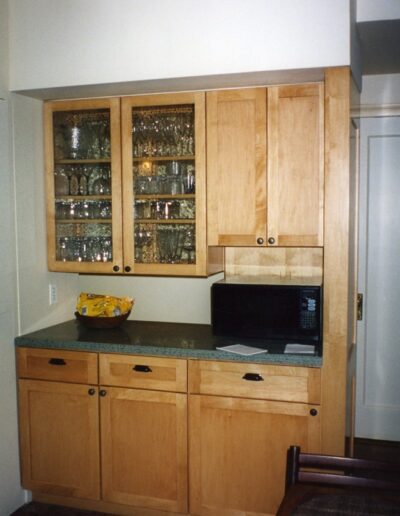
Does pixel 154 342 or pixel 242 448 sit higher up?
pixel 154 342

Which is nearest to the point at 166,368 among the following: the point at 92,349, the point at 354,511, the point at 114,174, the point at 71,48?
the point at 92,349

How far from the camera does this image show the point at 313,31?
2348 mm

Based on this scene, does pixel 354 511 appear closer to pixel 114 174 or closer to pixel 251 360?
pixel 251 360

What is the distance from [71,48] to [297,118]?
3.91 ft

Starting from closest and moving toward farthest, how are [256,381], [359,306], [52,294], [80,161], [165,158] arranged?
[256,381] < [165,158] < [80,161] < [52,294] < [359,306]

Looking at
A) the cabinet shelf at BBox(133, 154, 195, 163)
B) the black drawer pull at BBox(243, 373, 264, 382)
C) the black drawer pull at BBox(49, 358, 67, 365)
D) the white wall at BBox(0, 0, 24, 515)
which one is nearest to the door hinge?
the black drawer pull at BBox(243, 373, 264, 382)

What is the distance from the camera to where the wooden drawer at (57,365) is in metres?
2.71

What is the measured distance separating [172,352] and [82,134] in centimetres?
134

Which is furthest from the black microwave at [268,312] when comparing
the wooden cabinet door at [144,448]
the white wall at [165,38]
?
the white wall at [165,38]

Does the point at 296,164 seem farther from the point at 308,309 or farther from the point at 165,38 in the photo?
the point at 165,38

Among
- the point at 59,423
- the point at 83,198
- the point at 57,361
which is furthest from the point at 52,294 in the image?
the point at 59,423

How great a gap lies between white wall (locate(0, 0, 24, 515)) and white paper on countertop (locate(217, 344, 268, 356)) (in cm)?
114

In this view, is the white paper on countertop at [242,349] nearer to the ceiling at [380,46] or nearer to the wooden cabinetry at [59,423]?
the wooden cabinetry at [59,423]

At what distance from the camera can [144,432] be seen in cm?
264
